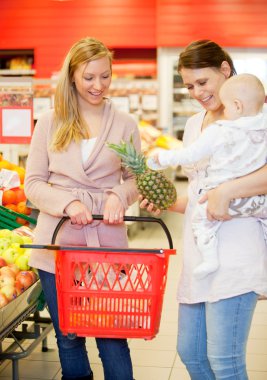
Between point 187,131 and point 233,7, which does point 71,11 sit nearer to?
point 233,7

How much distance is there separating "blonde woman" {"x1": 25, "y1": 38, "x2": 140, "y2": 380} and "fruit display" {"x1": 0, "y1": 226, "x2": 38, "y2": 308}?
1.26 feet

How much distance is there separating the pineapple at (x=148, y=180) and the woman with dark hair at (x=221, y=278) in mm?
46

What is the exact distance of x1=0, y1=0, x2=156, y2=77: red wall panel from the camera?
44.5ft

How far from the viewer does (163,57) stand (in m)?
13.5

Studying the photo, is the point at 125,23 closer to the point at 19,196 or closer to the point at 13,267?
the point at 19,196

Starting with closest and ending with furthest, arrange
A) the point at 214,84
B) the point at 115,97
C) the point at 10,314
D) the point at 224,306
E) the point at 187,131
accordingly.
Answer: the point at 224,306 < the point at 214,84 < the point at 187,131 < the point at 10,314 < the point at 115,97

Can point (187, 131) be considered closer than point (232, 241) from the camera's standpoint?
No

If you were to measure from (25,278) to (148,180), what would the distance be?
3.97ft

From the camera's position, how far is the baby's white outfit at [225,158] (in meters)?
2.26

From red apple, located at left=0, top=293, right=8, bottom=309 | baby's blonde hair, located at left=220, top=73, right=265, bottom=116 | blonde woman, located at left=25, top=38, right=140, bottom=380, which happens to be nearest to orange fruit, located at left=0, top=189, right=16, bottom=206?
red apple, located at left=0, top=293, right=8, bottom=309

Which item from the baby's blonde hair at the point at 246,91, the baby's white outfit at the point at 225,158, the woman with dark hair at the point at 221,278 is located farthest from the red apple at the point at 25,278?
the baby's blonde hair at the point at 246,91

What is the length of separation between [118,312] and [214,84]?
2.92ft

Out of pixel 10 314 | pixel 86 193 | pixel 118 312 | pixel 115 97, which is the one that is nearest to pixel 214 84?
pixel 86 193

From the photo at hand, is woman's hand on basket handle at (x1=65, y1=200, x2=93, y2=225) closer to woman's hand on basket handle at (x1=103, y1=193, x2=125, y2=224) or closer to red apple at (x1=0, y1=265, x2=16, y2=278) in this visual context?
woman's hand on basket handle at (x1=103, y1=193, x2=125, y2=224)
